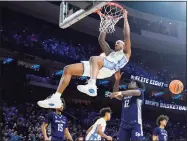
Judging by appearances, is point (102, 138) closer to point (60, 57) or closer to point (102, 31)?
point (102, 31)

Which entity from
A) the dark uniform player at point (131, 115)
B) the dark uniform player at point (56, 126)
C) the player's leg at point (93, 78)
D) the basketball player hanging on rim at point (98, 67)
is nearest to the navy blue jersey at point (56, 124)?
the dark uniform player at point (56, 126)

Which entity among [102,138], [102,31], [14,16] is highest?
[14,16]

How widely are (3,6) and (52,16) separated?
166cm

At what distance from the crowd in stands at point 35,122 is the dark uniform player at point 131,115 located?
729 mm

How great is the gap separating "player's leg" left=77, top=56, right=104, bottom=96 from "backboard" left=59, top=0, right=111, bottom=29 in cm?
97

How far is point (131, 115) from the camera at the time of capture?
6.60 meters

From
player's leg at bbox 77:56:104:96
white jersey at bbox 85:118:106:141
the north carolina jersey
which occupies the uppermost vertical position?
the north carolina jersey

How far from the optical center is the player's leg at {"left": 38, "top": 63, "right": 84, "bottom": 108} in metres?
6.02

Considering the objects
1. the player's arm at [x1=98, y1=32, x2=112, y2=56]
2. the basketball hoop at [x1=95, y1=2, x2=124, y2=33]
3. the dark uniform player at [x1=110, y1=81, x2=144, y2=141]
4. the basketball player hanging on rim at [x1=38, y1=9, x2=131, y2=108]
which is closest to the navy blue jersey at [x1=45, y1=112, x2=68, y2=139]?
the basketball player hanging on rim at [x1=38, y1=9, x2=131, y2=108]

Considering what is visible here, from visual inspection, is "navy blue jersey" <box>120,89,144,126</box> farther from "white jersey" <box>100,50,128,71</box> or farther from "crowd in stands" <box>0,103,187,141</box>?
"crowd in stands" <box>0,103,187,141</box>

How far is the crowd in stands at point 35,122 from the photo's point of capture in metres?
7.36

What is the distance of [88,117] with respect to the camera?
8.17 meters

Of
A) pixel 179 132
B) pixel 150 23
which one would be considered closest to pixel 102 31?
pixel 179 132

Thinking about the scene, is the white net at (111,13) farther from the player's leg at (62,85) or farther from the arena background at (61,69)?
the player's leg at (62,85)
